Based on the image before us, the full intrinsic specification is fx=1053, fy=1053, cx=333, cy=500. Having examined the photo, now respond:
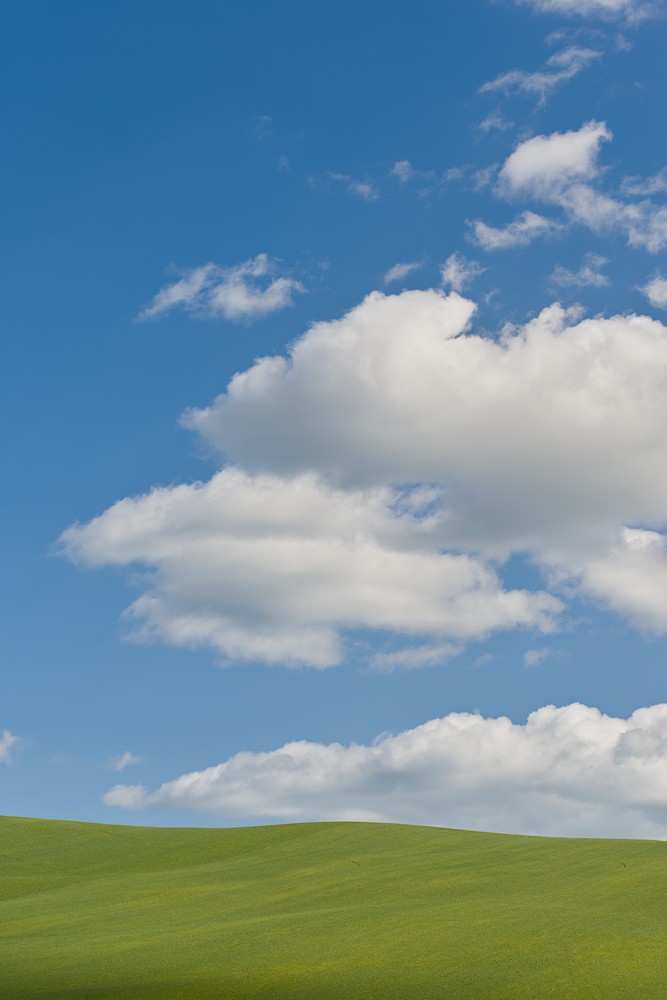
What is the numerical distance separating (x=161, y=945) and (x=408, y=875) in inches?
408

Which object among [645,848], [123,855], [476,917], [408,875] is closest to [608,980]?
[476,917]

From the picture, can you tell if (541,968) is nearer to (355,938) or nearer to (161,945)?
(355,938)

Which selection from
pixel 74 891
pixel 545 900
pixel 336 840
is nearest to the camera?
pixel 545 900

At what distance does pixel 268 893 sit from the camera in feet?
103

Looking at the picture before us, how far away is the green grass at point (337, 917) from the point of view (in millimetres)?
18719

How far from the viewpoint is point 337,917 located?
25.9 meters

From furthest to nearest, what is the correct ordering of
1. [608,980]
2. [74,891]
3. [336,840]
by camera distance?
[336,840] → [74,891] → [608,980]

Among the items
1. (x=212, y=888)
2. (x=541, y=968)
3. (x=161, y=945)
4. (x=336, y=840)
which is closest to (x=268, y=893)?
(x=212, y=888)

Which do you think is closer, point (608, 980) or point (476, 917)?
point (608, 980)

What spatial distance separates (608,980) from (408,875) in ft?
49.7

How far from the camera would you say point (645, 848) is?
34719 mm

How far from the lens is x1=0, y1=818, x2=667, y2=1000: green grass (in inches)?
737

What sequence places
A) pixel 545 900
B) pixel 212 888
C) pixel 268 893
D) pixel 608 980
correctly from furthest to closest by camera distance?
pixel 212 888, pixel 268 893, pixel 545 900, pixel 608 980

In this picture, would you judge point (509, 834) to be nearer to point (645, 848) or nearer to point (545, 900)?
point (645, 848)
